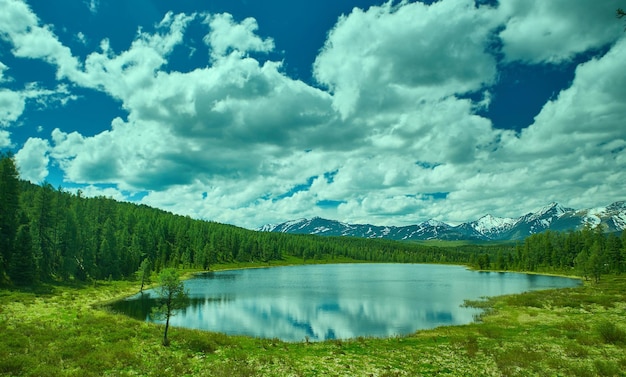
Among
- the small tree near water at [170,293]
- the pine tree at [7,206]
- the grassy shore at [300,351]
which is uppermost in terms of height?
the pine tree at [7,206]

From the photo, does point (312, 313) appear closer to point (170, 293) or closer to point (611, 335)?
point (170, 293)

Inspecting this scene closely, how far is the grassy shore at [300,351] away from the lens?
94.9 feet

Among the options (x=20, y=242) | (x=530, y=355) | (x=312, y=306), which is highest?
(x=20, y=242)

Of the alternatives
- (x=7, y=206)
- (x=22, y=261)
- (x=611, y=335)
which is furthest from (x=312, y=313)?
(x=7, y=206)

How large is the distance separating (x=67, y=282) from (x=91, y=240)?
950 inches

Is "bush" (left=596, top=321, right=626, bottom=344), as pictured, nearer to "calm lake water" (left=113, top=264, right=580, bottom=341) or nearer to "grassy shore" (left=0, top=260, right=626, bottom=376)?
"grassy shore" (left=0, top=260, right=626, bottom=376)

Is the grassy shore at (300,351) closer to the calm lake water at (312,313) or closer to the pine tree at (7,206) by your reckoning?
the calm lake water at (312,313)

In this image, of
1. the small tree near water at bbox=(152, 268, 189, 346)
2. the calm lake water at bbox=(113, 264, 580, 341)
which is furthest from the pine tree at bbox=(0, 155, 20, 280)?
the small tree near water at bbox=(152, 268, 189, 346)

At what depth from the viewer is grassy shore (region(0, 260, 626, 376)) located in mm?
28938

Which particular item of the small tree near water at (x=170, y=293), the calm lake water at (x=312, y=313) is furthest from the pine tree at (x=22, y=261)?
the small tree near water at (x=170, y=293)

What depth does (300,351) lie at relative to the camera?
Result: 38344 mm

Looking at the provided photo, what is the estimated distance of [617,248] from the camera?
541ft

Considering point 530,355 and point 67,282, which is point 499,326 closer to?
point 530,355

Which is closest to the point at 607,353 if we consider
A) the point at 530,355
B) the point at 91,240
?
the point at 530,355
